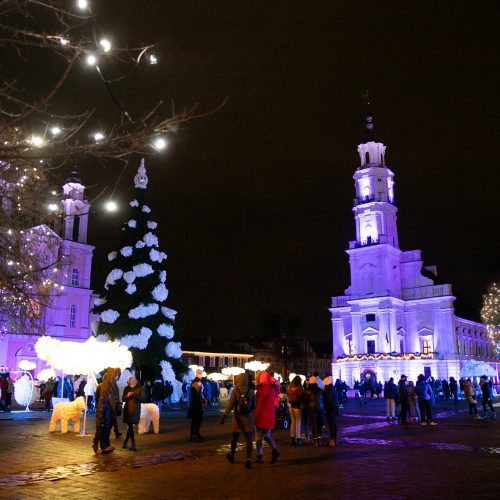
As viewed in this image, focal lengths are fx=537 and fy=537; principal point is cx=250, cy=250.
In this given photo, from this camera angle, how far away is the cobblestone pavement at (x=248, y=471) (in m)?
7.62

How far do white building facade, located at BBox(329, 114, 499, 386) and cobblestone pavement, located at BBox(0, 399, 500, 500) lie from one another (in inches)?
1906

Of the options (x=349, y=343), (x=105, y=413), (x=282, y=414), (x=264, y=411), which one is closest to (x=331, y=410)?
(x=264, y=411)

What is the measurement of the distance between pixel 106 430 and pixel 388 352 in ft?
177

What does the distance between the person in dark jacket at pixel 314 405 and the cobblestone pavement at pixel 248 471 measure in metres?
0.65

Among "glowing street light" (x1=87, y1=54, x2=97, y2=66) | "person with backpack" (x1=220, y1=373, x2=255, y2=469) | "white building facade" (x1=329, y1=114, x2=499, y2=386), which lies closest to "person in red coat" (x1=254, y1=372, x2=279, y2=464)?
"person with backpack" (x1=220, y1=373, x2=255, y2=469)

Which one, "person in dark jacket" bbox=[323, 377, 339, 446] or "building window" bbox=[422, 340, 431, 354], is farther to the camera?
"building window" bbox=[422, 340, 431, 354]

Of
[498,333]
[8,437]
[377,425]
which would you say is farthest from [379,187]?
[8,437]

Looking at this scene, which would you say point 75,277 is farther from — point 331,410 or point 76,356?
point 331,410

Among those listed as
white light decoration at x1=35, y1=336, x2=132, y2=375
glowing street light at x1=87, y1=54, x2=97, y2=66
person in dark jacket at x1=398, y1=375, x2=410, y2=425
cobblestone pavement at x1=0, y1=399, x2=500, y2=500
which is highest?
glowing street light at x1=87, y1=54, x2=97, y2=66

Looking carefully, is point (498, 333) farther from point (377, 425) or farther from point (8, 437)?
point (8, 437)

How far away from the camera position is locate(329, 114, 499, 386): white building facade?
202 ft

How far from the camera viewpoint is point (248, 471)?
9344 millimetres

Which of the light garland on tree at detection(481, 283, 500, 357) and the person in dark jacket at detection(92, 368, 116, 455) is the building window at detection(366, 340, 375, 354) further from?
the person in dark jacket at detection(92, 368, 116, 455)

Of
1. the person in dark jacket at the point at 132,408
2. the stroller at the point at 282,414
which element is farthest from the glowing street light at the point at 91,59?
the stroller at the point at 282,414
